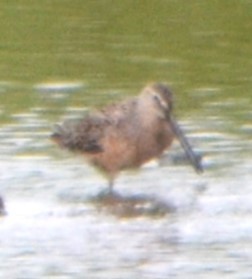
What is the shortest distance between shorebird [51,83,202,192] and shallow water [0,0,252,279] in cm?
17

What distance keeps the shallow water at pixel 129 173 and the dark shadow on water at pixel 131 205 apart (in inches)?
0.5

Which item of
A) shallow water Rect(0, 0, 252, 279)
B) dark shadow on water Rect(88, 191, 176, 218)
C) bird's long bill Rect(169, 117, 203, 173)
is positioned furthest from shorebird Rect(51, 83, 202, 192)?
dark shadow on water Rect(88, 191, 176, 218)

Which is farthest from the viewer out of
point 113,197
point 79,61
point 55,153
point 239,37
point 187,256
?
point 239,37

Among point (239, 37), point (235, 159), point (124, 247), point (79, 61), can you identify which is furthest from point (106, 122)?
point (239, 37)

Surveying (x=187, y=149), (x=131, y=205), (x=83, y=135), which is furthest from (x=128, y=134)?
(x=131, y=205)

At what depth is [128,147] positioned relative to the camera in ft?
36.1

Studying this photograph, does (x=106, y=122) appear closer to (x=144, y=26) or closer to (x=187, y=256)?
(x=187, y=256)

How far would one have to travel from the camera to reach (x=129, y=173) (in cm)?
1138

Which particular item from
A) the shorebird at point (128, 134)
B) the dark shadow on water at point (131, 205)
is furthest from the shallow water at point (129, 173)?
the shorebird at point (128, 134)

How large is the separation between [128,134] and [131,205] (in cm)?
79

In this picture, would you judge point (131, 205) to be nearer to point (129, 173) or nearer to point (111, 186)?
point (111, 186)

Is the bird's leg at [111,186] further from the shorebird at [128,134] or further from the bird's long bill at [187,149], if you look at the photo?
the bird's long bill at [187,149]

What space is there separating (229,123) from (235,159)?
90cm

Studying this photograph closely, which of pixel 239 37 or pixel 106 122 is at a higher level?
pixel 106 122
